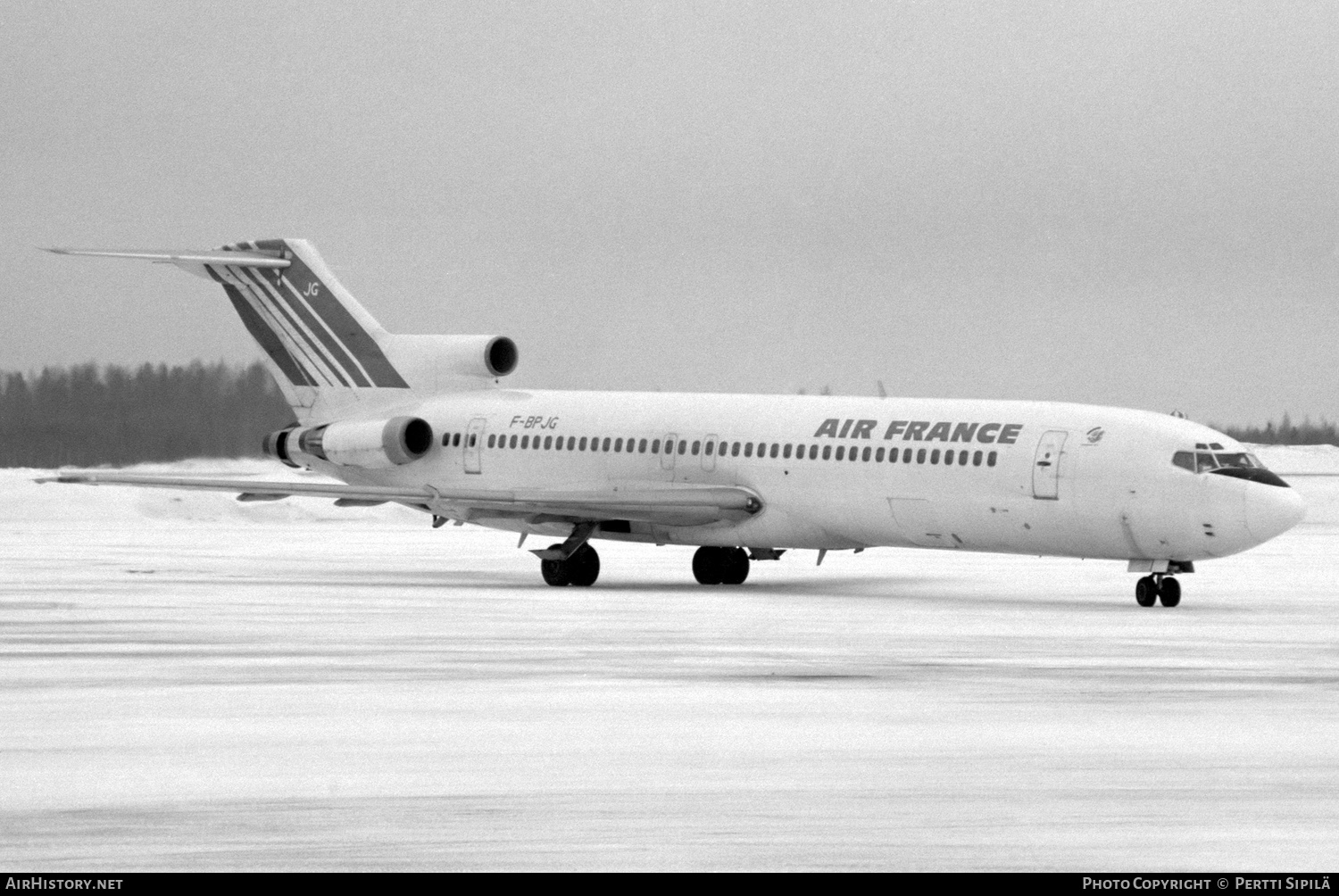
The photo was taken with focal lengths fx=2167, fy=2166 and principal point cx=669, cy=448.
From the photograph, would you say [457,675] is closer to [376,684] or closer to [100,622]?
[376,684]

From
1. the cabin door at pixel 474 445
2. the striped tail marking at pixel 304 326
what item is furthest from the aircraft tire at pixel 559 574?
the striped tail marking at pixel 304 326

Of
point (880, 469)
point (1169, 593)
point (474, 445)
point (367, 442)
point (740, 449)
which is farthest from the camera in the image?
point (367, 442)

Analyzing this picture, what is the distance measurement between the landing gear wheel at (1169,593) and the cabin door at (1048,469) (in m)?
1.80

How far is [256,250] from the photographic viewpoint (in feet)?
129

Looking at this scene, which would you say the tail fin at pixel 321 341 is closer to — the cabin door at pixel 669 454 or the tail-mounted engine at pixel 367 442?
the tail-mounted engine at pixel 367 442

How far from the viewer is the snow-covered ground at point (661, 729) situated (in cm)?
1051

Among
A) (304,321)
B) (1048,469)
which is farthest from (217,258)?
(1048,469)

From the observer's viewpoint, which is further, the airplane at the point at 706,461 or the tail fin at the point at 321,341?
the tail fin at the point at 321,341

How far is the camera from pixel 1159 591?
92.6ft

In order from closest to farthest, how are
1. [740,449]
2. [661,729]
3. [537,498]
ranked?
1. [661,729]
2. [537,498]
3. [740,449]

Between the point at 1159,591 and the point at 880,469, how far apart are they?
14.8 feet

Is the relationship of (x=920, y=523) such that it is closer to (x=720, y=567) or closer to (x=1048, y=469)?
(x=1048, y=469)

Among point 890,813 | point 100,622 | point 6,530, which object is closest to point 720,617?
point 100,622

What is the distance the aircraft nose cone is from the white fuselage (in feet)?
0.06
